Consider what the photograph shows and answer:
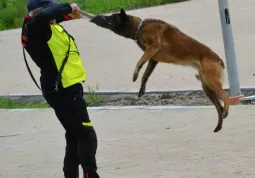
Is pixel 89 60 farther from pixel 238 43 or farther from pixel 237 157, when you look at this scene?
pixel 237 157

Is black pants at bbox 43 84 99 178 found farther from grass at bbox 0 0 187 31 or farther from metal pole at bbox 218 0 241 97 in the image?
grass at bbox 0 0 187 31

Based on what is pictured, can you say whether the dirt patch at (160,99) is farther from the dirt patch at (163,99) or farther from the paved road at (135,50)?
the paved road at (135,50)

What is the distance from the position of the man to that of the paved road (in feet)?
17.2

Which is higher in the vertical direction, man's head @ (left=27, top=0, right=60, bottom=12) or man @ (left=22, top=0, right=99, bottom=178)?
man's head @ (left=27, top=0, right=60, bottom=12)

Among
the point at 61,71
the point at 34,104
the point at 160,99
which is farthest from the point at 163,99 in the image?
the point at 61,71

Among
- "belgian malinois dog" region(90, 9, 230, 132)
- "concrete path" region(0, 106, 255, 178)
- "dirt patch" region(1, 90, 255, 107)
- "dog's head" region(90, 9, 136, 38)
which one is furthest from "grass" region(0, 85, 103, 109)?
"dog's head" region(90, 9, 136, 38)

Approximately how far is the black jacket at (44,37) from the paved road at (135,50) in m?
5.32

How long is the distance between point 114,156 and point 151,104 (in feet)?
8.67

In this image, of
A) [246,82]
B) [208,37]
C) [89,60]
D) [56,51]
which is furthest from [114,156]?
[208,37]

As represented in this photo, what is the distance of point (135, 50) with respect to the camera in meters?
14.3

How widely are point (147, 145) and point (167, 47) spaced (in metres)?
1.81

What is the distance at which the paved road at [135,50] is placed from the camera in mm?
11523

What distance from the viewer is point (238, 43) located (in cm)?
1360

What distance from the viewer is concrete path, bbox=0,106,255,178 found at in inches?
261
